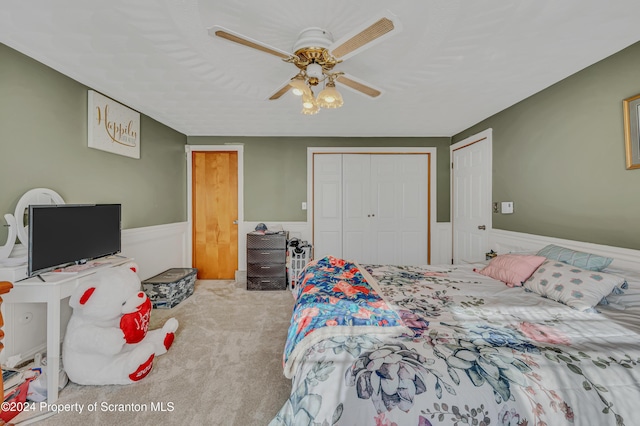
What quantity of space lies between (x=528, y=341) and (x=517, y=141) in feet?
7.87

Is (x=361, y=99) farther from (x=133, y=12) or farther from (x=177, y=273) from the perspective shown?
(x=177, y=273)

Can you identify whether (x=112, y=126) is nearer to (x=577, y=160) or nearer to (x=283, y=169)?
(x=283, y=169)

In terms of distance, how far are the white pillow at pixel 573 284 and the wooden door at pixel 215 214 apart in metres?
3.80

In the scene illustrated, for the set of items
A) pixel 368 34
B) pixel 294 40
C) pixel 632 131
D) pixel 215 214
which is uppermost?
pixel 294 40

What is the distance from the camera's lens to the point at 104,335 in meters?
1.75

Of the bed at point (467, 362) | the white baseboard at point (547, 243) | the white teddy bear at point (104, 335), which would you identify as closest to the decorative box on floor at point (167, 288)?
the white teddy bear at point (104, 335)

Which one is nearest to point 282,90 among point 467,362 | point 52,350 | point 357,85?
point 357,85

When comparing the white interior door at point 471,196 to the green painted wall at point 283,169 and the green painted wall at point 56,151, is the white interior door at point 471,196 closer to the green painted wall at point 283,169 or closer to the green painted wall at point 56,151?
the green painted wall at point 283,169

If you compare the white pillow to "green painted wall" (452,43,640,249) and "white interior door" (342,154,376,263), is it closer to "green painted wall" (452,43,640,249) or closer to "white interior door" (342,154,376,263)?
"green painted wall" (452,43,640,249)

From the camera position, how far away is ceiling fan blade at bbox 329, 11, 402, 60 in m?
1.10

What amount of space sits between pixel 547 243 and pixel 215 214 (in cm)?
425

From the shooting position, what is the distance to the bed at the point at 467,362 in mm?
895

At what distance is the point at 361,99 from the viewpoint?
8.75ft

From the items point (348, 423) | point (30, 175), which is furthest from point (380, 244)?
point (30, 175)
